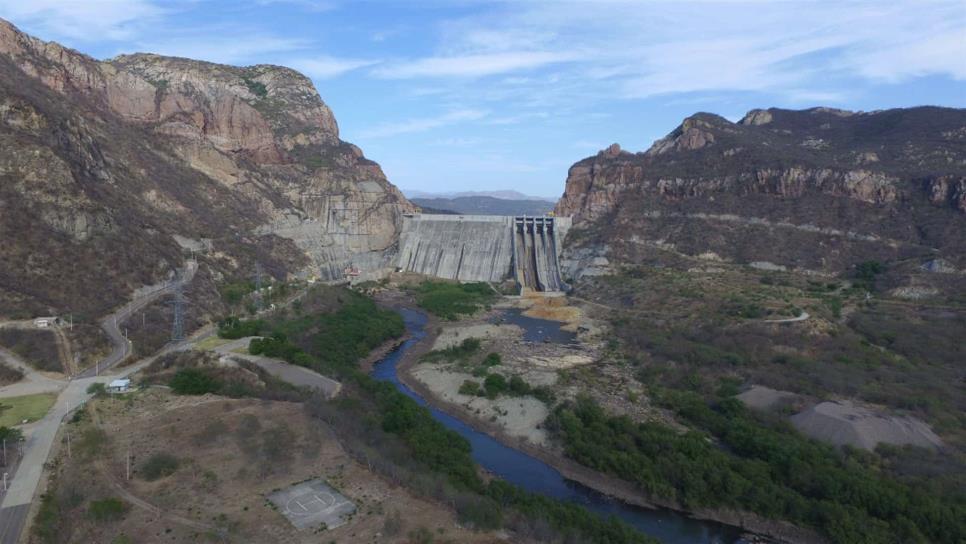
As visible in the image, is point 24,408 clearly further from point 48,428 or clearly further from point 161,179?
point 161,179

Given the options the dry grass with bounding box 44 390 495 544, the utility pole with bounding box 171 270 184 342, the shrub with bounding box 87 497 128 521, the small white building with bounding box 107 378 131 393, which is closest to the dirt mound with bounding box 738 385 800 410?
the dry grass with bounding box 44 390 495 544

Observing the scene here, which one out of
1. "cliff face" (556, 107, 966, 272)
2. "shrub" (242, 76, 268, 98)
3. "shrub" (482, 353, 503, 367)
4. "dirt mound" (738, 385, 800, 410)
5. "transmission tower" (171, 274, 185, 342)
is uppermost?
"shrub" (242, 76, 268, 98)

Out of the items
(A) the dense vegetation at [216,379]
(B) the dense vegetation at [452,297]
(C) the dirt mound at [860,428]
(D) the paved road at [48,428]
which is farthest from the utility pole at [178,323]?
(C) the dirt mound at [860,428]

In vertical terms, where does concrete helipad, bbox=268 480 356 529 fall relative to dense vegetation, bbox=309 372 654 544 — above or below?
above

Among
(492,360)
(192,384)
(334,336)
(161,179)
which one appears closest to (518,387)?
(492,360)

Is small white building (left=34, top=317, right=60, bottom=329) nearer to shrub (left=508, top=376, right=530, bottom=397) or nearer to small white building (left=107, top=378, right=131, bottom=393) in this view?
small white building (left=107, top=378, right=131, bottom=393)
